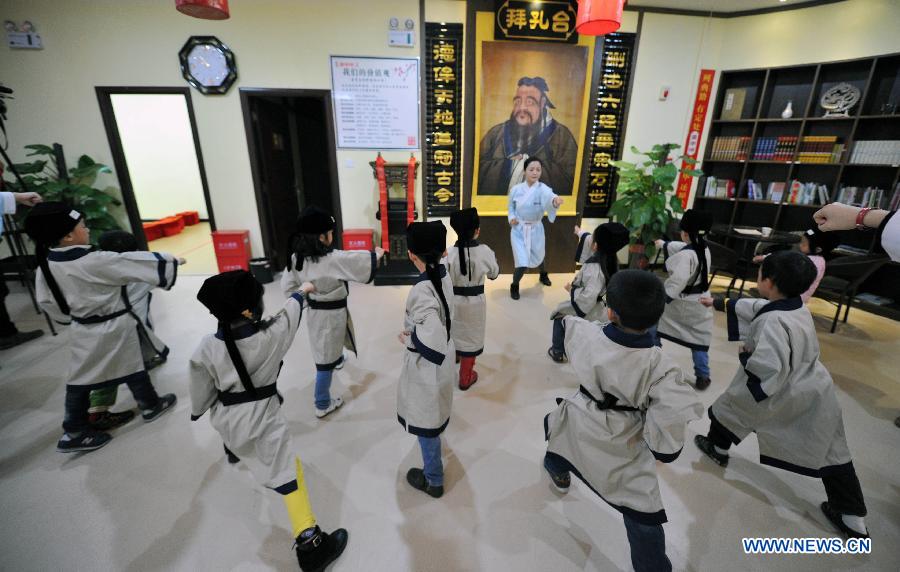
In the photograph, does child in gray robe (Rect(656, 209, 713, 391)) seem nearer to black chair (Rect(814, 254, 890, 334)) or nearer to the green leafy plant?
black chair (Rect(814, 254, 890, 334))

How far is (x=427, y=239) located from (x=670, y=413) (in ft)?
3.50

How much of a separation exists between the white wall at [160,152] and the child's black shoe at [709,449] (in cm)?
869

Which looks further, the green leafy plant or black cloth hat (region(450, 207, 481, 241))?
the green leafy plant

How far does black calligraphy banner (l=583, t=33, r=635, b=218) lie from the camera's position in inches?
179

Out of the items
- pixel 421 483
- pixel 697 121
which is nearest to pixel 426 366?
pixel 421 483

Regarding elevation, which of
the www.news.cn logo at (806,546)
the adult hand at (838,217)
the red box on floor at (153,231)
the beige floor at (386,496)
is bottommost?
the www.news.cn logo at (806,546)

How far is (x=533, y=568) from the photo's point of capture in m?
1.48

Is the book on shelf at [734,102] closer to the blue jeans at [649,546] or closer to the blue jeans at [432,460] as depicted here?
the blue jeans at [649,546]

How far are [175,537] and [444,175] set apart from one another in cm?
413

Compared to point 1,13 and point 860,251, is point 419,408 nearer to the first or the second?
point 860,251

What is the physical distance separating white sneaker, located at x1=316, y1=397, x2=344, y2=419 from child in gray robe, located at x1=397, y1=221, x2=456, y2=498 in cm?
85

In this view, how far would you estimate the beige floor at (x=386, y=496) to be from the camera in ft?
5.04

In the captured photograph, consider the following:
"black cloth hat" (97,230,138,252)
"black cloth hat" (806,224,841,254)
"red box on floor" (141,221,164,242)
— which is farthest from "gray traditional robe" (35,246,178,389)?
"red box on floor" (141,221,164,242)

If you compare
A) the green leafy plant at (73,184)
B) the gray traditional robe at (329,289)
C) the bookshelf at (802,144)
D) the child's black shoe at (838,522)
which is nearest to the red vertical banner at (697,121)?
the bookshelf at (802,144)
